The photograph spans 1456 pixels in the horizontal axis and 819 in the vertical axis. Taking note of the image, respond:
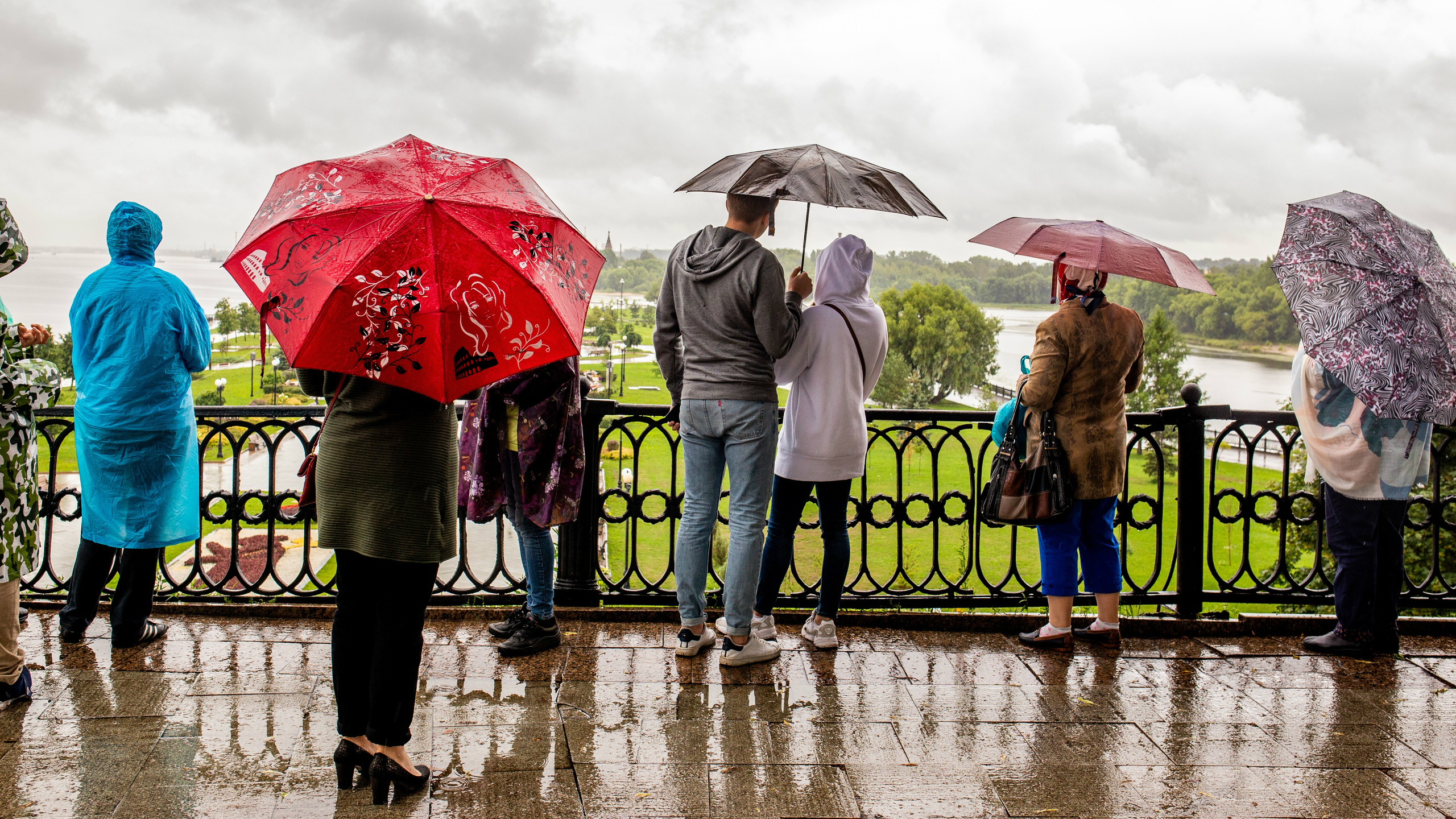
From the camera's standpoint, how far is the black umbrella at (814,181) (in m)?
3.38

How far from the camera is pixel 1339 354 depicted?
11.8ft

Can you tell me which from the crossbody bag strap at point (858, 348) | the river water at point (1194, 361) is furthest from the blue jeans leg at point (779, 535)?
the river water at point (1194, 361)

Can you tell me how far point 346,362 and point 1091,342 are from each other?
269 centimetres

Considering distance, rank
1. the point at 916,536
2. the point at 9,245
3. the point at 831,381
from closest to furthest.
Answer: the point at 9,245
the point at 831,381
the point at 916,536

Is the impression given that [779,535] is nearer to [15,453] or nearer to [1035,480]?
[1035,480]

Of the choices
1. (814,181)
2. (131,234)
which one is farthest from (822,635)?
(131,234)

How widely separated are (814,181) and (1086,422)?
1.44 m

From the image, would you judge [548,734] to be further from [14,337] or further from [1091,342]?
[1091,342]

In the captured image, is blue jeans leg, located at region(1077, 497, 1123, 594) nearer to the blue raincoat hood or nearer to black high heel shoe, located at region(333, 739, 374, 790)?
black high heel shoe, located at region(333, 739, 374, 790)

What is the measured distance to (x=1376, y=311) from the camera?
3584 mm

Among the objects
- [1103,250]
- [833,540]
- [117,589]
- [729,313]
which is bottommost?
[117,589]

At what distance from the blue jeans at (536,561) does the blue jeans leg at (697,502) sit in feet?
1.69

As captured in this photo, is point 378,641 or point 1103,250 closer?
point 378,641

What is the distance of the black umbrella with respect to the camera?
338 centimetres
